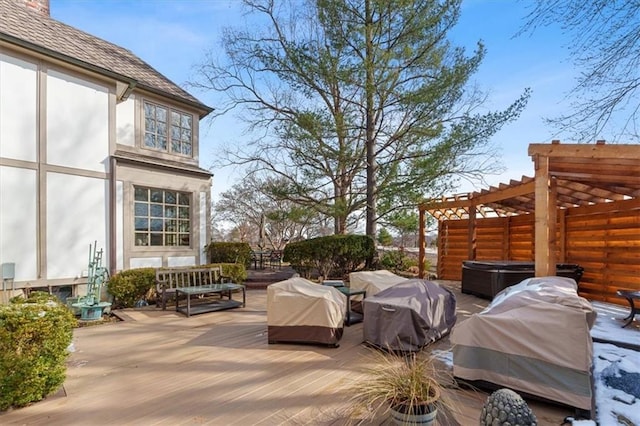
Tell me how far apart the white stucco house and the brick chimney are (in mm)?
29

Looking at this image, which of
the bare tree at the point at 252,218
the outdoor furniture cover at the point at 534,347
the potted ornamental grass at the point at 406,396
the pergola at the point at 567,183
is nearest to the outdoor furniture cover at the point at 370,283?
the pergola at the point at 567,183

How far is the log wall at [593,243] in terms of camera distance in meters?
7.40

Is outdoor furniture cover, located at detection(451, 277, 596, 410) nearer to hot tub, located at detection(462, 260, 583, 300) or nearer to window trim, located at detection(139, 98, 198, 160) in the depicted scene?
hot tub, located at detection(462, 260, 583, 300)

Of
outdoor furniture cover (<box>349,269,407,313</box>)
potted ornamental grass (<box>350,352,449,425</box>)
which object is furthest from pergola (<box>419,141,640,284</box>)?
potted ornamental grass (<box>350,352,449,425</box>)

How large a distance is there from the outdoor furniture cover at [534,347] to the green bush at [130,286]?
6935mm

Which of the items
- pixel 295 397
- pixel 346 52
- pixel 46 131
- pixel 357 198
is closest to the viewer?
pixel 295 397

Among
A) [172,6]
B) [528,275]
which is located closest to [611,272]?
[528,275]

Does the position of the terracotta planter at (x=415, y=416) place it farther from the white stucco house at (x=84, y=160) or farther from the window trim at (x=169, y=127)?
the window trim at (x=169, y=127)

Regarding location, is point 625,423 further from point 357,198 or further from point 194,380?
point 357,198

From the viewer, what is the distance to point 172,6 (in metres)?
8.92

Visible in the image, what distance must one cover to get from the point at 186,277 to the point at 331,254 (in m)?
4.74

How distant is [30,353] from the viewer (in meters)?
3.27

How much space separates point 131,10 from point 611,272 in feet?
41.7

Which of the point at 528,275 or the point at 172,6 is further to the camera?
the point at 172,6
